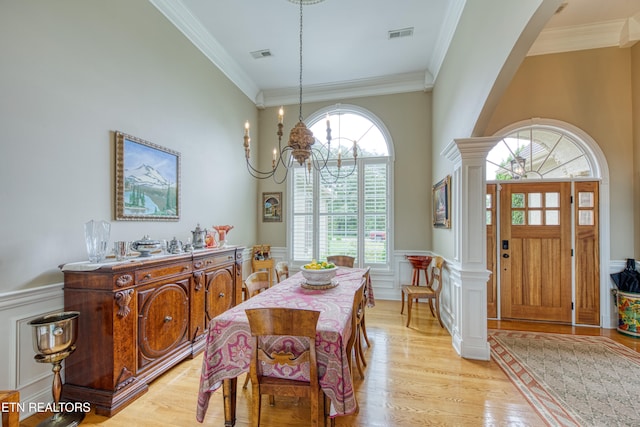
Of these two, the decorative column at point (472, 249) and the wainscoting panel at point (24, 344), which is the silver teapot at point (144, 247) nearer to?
the wainscoting panel at point (24, 344)

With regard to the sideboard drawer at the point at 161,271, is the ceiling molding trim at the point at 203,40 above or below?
above

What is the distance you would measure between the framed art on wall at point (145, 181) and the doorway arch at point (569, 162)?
168 inches

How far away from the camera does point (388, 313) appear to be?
13.8 feet

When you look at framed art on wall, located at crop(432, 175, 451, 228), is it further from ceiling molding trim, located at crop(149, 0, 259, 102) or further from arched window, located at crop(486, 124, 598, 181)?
ceiling molding trim, located at crop(149, 0, 259, 102)

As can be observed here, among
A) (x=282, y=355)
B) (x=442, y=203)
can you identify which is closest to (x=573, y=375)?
(x=442, y=203)

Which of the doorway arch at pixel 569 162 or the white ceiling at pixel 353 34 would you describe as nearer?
the white ceiling at pixel 353 34

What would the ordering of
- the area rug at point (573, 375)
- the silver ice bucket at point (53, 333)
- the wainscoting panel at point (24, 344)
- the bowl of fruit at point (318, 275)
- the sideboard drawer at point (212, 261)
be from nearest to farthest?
the silver ice bucket at point (53, 333)
the wainscoting panel at point (24, 344)
the area rug at point (573, 375)
the bowl of fruit at point (318, 275)
the sideboard drawer at point (212, 261)

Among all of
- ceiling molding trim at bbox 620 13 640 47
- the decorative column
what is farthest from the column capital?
ceiling molding trim at bbox 620 13 640 47

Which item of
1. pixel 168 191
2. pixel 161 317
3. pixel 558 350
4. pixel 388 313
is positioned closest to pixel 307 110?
pixel 168 191

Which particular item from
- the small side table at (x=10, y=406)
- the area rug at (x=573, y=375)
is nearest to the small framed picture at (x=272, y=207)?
the area rug at (x=573, y=375)

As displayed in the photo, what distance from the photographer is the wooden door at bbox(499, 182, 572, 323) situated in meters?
3.80

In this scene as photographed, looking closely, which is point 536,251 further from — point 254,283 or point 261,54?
point 261,54

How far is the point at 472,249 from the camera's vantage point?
2873 mm

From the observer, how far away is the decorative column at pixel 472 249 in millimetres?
2809
